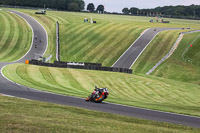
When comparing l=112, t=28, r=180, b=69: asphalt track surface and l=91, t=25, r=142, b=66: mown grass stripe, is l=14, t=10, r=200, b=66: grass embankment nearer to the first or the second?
l=91, t=25, r=142, b=66: mown grass stripe

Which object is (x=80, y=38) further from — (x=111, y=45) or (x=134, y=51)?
(x=134, y=51)

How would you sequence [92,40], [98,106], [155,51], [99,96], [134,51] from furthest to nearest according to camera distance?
[92,40] < [134,51] < [155,51] < [99,96] < [98,106]

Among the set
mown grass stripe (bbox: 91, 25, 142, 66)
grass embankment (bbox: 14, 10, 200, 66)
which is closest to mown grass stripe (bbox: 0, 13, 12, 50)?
grass embankment (bbox: 14, 10, 200, 66)

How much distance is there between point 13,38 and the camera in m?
91.4

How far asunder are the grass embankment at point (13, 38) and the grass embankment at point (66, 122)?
179ft

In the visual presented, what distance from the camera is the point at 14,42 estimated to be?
8888 centimetres

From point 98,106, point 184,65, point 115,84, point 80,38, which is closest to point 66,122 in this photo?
point 98,106

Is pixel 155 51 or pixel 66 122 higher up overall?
pixel 66 122

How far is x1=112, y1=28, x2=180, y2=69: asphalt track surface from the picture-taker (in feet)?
238

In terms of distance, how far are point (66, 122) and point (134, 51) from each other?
64.6 metres

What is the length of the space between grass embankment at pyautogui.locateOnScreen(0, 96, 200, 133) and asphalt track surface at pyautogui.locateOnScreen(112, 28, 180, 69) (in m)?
49.5

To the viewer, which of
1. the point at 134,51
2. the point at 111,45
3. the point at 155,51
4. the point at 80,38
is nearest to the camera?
the point at 155,51

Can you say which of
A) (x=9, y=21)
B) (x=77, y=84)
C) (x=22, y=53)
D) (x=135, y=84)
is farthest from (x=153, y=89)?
(x=9, y=21)

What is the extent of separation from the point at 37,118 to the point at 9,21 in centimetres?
9478
